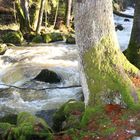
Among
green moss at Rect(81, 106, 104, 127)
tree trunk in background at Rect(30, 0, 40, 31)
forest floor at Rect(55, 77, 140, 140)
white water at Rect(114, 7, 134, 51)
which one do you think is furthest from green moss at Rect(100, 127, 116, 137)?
tree trunk in background at Rect(30, 0, 40, 31)

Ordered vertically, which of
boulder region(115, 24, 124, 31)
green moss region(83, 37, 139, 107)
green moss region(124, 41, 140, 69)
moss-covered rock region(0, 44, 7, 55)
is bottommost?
boulder region(115, 24, 124, 31)

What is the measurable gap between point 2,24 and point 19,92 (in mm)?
12347

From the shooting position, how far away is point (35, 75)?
1272 centimetres

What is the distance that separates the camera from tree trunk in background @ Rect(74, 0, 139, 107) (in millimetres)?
6861

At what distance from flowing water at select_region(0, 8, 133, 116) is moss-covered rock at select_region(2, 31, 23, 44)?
1254mm

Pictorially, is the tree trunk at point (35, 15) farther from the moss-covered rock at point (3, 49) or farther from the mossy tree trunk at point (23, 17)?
the moss-covered rock at point (3, 49)

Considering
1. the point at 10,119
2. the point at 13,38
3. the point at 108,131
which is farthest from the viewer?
the point at 13,38

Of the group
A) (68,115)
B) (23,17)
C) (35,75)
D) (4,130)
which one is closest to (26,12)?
(23,17)

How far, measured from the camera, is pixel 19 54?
16.4 meters

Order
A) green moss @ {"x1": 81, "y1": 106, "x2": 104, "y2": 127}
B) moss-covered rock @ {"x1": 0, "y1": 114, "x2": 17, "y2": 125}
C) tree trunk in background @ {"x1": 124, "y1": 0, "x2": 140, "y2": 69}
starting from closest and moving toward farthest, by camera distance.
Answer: green moss @ {"x1": 81, "y1": 106, "x2": 104, "y2": 127}, moss-covered rock @ {"x1": 0, "y1": 114, "x2": 17, "y2": 125}, tree trunk in background @ {"x1": 124, "y1": 0, "x2": 140, "y2": 69}

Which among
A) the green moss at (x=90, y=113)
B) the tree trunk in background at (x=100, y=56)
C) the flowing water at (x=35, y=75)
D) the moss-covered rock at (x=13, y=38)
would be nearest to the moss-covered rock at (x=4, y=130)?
the green moss at (x=90, y=113)

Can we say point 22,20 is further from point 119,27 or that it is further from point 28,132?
point 28,132

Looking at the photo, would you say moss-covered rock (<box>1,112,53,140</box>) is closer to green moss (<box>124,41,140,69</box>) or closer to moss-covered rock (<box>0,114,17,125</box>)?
moss-covered rock (<box>0,114,17,125</box>)

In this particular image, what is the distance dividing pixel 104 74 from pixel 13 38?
13.0 metres
